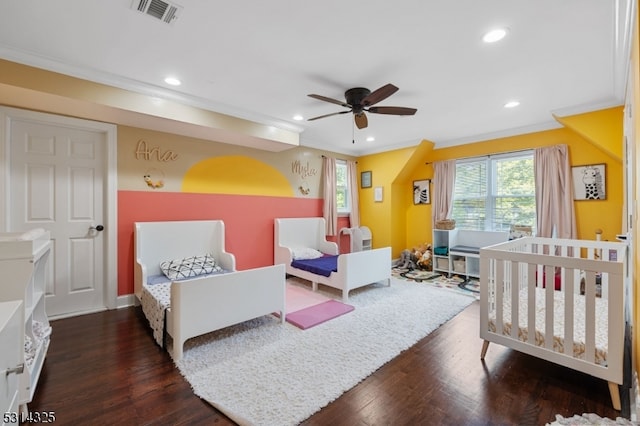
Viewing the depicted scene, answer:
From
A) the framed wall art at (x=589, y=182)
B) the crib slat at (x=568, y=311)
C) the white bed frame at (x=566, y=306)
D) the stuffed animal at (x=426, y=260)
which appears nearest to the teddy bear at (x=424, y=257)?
the stuffed animal at (x=426, y=260)

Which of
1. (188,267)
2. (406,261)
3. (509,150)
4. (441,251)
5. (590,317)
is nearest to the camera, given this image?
(590,317)

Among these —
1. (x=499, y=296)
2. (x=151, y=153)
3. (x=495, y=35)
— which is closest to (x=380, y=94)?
(x=495, y=35)

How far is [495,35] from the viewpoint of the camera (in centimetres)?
201

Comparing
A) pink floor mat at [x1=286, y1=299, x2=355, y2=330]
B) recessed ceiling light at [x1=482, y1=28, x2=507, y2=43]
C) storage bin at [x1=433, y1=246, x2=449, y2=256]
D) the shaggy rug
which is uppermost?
recessed ceiling light at [x1=482, y1=28, x2=507, y2=43]

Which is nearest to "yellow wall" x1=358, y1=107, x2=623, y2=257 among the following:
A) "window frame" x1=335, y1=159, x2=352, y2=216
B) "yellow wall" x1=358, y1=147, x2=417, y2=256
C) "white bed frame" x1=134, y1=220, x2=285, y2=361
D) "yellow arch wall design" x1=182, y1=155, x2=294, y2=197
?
"yellow wall" x1=358, y1=147, x2=417, y2=256

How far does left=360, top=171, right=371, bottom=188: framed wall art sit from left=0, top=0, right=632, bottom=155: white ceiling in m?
2.49

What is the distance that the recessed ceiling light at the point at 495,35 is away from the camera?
1.96 meters

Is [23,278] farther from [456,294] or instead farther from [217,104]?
[456,294]

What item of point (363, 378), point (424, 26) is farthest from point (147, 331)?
point (424, 26)

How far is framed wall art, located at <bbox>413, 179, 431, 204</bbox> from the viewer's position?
5340mm

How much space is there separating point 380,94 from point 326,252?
3091mm

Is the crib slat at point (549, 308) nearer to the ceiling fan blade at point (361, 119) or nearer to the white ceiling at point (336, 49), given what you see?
the white ceiling at point (336, 49)

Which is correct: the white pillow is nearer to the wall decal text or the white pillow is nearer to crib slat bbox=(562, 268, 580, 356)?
the wall decal text

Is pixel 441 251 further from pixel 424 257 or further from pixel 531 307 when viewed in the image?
pixel 531 307
